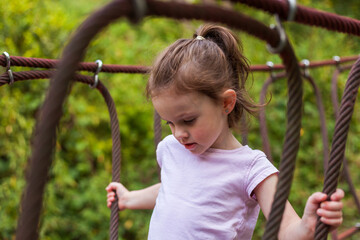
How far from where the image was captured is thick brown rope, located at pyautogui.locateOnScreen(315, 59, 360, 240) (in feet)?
2.43

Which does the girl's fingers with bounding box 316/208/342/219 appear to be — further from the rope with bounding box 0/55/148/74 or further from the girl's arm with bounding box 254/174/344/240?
the rope with bounding box 0/55/148/74

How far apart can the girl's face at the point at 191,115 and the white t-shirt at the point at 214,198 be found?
0.08 meters

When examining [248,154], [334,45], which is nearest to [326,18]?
[248,154]

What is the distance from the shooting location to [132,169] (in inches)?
115

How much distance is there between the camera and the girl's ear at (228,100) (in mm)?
1123

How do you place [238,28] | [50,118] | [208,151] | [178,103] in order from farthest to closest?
1. [208,151]
2. [178,103]
3. [238,28]
4. [50,118]

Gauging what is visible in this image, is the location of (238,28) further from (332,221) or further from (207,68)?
(207,68)

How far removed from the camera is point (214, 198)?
3.69ft

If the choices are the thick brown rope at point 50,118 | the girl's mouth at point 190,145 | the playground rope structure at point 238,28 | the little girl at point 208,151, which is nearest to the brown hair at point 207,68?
the little girl at point 208,151

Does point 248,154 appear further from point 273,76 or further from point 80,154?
point 80,154

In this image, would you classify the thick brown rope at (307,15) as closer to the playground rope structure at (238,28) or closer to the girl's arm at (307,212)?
the playground rope structure at (238,28)

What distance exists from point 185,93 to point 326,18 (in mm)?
401

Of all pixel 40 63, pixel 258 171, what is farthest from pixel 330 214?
pixel 40 63

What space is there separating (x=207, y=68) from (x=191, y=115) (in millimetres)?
139
